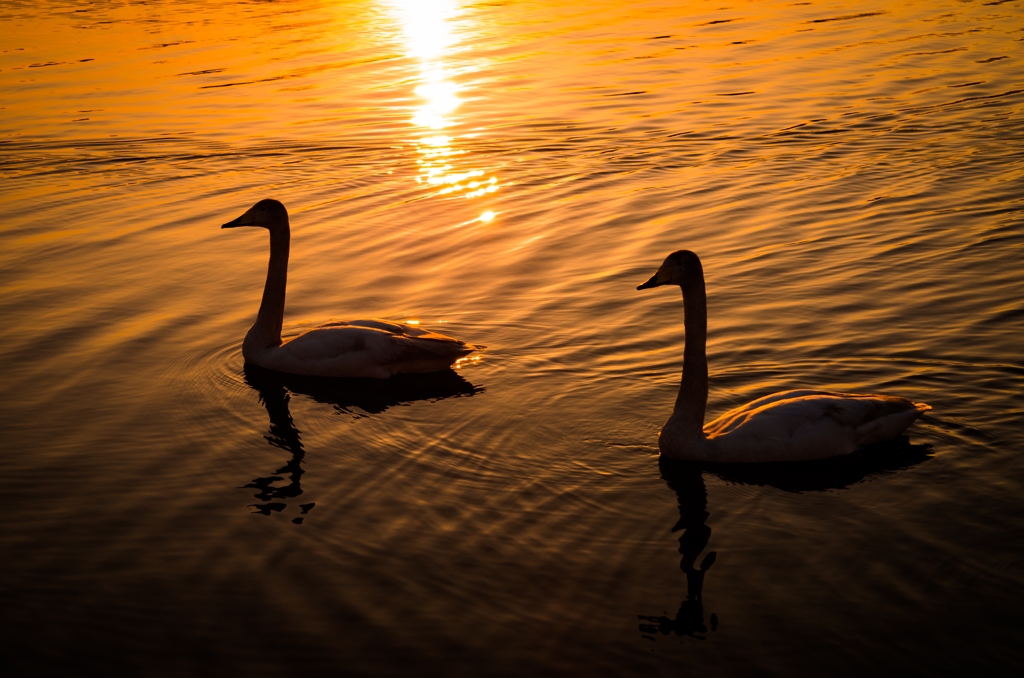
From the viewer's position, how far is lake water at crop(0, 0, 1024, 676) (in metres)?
6.82

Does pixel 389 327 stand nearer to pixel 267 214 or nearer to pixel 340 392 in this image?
pixel 340 392

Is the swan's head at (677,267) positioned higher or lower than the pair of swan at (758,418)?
higher

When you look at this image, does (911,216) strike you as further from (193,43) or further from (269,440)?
(193,43)

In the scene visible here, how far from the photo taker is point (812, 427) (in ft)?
28.1

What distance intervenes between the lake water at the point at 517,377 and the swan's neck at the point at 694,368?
17.0 inches

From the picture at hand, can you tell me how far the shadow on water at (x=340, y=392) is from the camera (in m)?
10.0

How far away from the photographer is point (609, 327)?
12.0m

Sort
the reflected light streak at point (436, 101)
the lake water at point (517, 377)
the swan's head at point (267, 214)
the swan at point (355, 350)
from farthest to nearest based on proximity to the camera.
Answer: the reflected light streak at point (436, 101)
the swan's head at point (267, 214)
the swan at point (355, 350)
the lake water at point (517, 377)

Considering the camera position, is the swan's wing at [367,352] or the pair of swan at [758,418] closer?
the pair of swan at [758,418]

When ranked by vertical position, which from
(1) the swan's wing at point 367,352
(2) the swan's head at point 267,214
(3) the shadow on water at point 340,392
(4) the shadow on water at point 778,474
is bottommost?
(4) the shadow on water at point 778,474

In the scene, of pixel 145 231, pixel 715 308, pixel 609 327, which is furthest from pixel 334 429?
pixel 145 231

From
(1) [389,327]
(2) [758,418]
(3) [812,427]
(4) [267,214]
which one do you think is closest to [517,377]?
(1) [389,327]

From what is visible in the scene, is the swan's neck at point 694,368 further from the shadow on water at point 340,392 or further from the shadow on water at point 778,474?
the shadow on water at point 340,392

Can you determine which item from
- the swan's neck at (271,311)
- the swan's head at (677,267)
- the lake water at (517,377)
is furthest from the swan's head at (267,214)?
the swan's head at (677,267)
